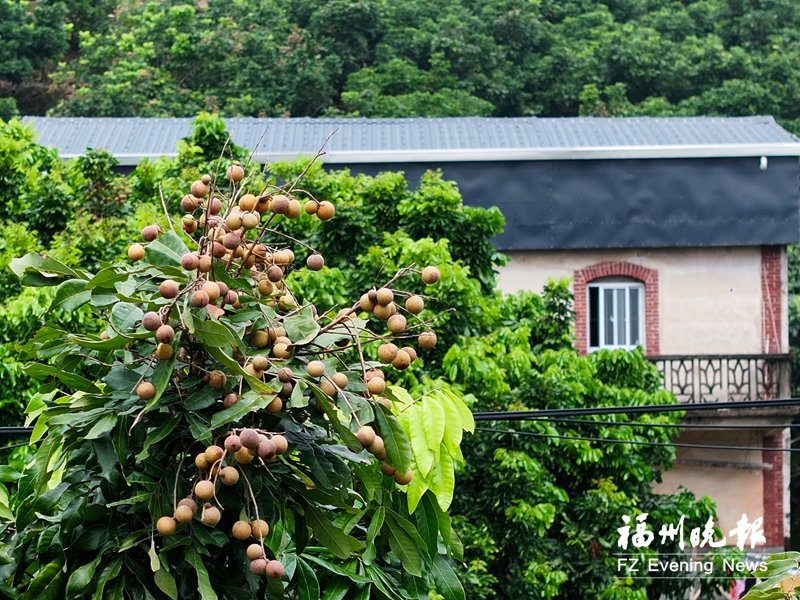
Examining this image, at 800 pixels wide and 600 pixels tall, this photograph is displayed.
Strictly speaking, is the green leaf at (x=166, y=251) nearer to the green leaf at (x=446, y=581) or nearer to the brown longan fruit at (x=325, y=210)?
the brown longan fruit at (x=325, y=210)

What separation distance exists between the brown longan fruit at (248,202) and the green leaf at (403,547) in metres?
0.97

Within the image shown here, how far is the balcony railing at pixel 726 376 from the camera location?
17.0m

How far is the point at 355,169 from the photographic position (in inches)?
614

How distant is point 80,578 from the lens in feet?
9.88

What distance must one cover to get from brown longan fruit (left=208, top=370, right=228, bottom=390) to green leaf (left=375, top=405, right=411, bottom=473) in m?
0.42

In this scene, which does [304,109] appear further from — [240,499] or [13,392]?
[240,499]

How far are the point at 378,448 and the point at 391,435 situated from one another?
7cm

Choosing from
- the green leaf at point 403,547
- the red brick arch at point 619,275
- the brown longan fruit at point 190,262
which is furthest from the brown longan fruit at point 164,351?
the red brick arch at point 619,275

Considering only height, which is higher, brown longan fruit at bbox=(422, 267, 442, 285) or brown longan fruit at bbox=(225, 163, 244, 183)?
brown longan fruit at bbox=(225, 163, 244, 183)

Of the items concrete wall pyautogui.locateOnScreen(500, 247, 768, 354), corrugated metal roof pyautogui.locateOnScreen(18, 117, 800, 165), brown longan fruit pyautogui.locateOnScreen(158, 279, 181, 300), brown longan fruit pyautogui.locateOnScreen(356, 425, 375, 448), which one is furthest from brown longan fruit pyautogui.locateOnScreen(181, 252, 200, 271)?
concrete wall pyautogui.locateOnScreen(500, 247, 768, 354)

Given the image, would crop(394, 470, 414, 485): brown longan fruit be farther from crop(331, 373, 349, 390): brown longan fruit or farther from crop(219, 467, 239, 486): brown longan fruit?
crop(219, 467, 239, 486): brown longan fruit

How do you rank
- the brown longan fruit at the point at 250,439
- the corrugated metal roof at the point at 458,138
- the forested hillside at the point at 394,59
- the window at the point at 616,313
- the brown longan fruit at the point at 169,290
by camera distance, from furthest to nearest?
the forested hillside at the point at 394,59 → the window at the point at 616,313 → the corrugated metal roof at the point at 458,138 → the brown longan fruit at the point at 169,290 → the brown longan fruit at the point at 250,439

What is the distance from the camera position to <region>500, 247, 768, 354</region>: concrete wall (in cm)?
1728

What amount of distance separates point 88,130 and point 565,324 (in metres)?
8.02
